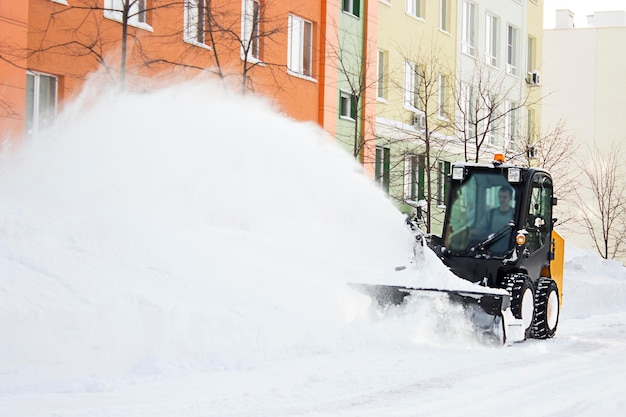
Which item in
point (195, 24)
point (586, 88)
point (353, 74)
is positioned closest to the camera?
point (195, 24)

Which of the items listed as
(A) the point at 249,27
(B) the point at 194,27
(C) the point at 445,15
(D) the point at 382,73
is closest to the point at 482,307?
(B) the point at 194,27

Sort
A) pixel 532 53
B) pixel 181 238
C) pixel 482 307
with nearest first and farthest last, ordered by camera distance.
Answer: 1. pixel 482 307
2. pixel 181 238
3. pixel 532 53

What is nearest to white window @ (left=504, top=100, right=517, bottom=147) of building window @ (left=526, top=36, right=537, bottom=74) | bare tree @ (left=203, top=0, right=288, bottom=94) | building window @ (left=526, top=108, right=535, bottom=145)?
building window @ (left=526, top=108, right=535, bottom=145)

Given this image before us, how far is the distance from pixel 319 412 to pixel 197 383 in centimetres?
138

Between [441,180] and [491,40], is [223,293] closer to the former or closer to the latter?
[441,180]

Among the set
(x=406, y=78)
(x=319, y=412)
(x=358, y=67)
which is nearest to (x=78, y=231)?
(x=319, y=412)

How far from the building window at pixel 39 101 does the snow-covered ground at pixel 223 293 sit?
1.33 metres

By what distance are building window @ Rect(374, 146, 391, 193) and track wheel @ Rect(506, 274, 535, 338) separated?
15376 millimetres

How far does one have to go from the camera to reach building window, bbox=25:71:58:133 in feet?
58.9

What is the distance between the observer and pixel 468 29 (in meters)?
34.6

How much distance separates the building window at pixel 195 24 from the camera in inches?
799

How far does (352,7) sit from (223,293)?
55.3ft

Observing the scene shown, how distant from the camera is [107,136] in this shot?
13977mm

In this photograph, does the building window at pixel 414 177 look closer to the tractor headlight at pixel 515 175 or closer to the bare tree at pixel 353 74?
the bare tree at pixel 353 74
